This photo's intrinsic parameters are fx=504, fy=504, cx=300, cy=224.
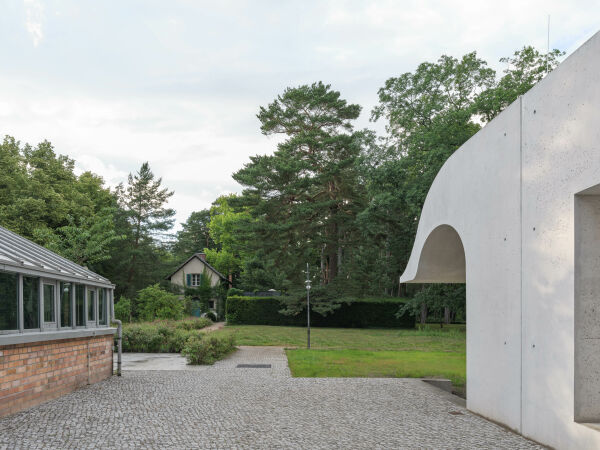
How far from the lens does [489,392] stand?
6.95 m

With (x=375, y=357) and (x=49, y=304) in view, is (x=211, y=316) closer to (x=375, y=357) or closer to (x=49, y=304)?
(x=375, y=357)

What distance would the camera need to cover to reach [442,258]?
1059cm

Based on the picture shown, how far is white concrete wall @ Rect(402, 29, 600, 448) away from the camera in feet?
16.2

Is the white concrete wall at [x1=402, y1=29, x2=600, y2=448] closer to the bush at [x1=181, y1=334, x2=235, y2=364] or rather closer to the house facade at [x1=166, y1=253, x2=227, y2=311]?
the bush at [x1=181, y1=334, x2=235, y2=364]

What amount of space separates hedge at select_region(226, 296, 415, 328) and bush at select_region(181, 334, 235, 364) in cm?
1687

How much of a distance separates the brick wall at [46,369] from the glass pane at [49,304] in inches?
16.7

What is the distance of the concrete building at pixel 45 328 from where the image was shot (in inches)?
286

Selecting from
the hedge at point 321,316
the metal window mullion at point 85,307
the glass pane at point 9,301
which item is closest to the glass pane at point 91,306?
the metal window mullion at point 85,307

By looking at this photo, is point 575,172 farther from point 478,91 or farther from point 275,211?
point 275,211

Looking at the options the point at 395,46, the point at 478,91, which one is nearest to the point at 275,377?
the point at 395,46

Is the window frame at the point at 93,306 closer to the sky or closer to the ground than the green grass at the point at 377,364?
closer to the sky

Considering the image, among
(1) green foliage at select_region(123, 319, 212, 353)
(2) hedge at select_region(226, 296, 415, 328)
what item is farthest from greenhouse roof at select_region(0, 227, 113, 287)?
(2) hedge at select_region(226, 296, 415, 328)

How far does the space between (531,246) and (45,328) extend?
24.9 feet

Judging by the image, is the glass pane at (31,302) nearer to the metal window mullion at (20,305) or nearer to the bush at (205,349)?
the metal window mullion at (20,305)
